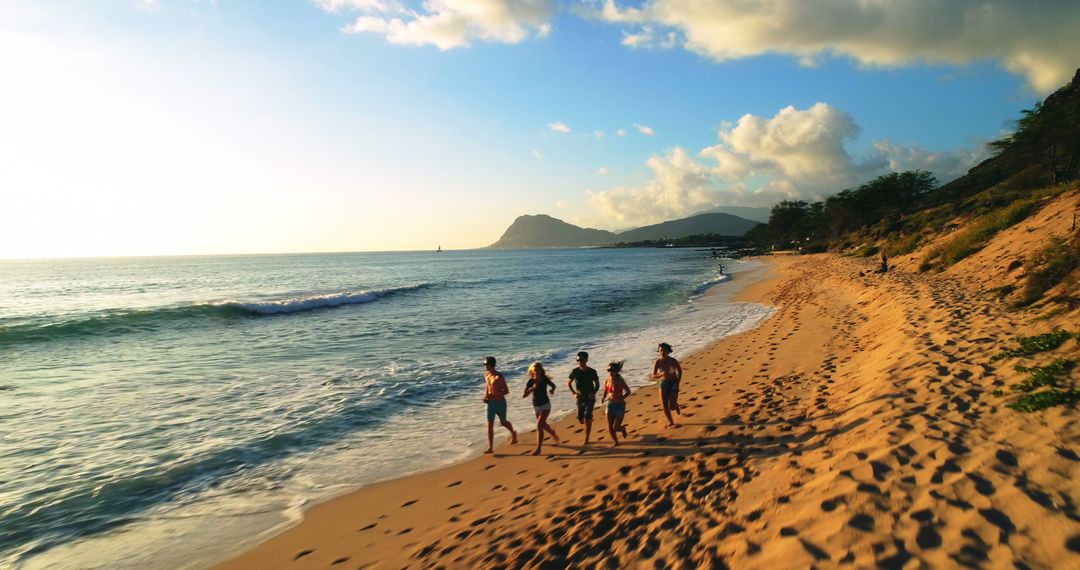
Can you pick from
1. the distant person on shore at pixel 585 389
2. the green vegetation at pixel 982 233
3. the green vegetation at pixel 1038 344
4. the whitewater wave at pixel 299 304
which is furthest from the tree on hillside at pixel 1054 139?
the whitewater wave at pixel 299 304

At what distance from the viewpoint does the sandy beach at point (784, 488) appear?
4613 mm

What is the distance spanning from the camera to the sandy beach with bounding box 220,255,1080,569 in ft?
15.1

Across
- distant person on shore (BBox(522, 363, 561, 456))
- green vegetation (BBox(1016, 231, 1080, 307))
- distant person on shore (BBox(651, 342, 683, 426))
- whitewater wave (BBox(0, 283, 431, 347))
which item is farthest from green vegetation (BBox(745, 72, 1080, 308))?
whitewater wave (BBox(0, 283, 431, 347))

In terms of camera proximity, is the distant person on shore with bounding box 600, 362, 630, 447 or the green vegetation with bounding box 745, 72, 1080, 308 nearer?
the distant person on shore with bounding box 600, 362, 630, 447

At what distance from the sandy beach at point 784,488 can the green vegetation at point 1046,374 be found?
1.34ft

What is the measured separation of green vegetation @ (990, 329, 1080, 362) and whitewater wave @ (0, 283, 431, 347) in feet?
120

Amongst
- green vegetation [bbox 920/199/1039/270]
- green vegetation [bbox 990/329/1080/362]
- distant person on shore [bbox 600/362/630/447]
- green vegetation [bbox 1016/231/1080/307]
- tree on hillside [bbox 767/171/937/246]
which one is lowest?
distant person on shore [bbox 600/362/630/447]

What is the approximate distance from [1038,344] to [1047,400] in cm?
286

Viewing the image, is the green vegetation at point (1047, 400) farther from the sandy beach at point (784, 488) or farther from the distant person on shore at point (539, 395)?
the distant person on shore at point (539, 395)

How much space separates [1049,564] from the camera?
3.90 metres

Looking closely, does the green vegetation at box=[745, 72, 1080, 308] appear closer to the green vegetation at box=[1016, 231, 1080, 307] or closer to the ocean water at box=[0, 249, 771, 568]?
the green vegetation at box=[1016, 231, 1080, 307]

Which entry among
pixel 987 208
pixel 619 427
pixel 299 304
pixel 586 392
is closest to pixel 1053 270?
pixel 619 427

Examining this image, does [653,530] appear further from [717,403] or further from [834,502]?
[717,403]

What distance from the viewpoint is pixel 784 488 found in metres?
5.96
